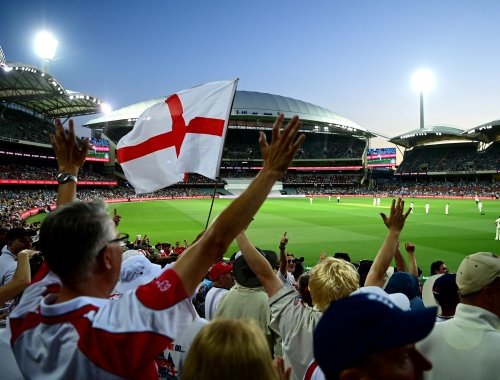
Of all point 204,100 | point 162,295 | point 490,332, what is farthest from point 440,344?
point 204,100

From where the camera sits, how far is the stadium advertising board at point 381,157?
106 m

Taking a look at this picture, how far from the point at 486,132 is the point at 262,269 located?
95.3 m

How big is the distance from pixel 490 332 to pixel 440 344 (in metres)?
0.32

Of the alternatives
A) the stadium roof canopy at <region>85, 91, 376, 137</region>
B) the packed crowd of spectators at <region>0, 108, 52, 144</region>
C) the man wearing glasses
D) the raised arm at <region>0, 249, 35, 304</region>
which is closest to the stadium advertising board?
the stadium roof canopy at <region>85, 91, 376, 137</region>

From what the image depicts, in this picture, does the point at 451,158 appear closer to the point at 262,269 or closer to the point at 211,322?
the point at 262,269

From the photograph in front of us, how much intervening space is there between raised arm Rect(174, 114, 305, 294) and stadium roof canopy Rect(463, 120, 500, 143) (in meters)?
88.7

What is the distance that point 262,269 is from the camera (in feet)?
11.0

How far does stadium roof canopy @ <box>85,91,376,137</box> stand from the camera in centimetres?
10012

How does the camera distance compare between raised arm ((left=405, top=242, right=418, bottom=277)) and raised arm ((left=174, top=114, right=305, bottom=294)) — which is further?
raised arm ((left=405, top=242, right=418, bottom=277))

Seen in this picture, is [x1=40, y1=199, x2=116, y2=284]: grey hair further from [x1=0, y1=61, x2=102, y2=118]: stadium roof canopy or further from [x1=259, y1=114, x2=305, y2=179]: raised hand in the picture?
[x1=0, y1=61, x2=102, y2=118]: stadium roof canopy

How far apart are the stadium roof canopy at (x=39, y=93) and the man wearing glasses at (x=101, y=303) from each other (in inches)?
1723

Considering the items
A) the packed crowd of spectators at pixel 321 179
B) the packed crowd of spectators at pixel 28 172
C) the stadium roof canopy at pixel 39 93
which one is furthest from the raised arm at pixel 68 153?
the packed crowd of spectators at pixel 321 179

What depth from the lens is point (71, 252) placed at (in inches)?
73.5

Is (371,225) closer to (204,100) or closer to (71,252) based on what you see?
(204,100)
